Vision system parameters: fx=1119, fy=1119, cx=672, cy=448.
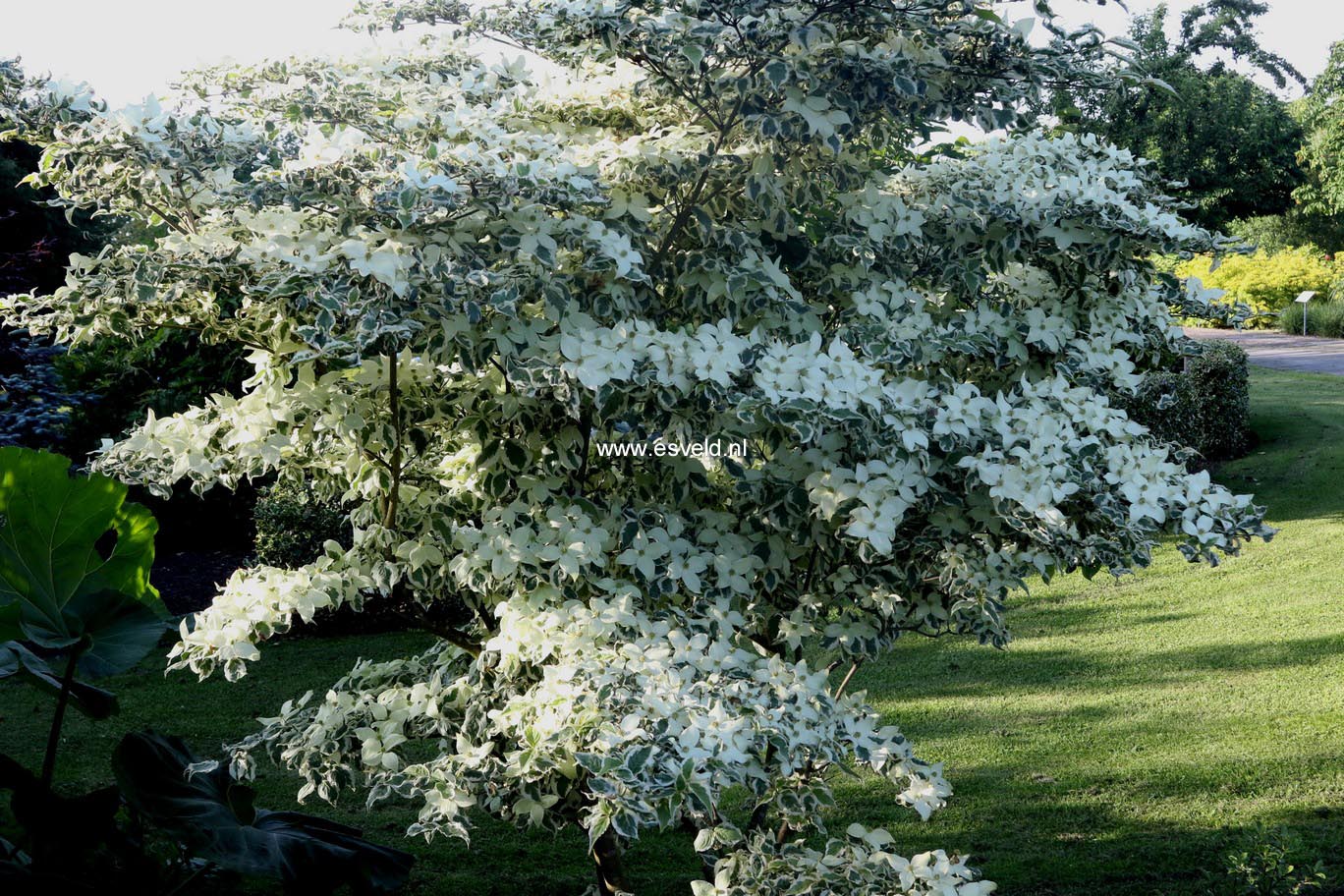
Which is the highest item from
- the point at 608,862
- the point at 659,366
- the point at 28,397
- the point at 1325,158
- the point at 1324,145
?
the point at 1324,145

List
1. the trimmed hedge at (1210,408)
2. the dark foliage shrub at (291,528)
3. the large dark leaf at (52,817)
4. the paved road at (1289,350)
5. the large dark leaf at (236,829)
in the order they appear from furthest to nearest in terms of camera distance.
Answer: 1. the paved road at (1289,350)
2. the trimmed hedge at (1210,408)
3. the dark foliage shrub at (291,528)
4. the large dark leaf at (52,817)
5. the large dark leaf at (236,829)

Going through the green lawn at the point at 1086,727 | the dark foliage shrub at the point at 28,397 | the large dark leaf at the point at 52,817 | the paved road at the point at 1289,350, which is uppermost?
the dark foliage shrub at the point at 28,397

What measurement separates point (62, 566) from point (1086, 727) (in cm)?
425

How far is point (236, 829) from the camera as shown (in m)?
2.41

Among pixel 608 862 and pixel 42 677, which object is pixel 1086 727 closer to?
pixel 608 862

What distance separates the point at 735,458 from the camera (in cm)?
253

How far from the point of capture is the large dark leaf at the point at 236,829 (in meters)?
2.33

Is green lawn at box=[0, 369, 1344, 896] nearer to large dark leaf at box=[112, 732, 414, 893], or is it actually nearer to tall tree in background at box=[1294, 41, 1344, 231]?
large dark leaf at box=[112, 732, 414, 893]

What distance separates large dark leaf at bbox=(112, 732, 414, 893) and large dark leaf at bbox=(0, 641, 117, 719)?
11 centimetres

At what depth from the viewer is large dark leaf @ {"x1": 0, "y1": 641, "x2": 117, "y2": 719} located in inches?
93.4

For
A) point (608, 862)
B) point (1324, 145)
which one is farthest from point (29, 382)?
point (1324, 145)

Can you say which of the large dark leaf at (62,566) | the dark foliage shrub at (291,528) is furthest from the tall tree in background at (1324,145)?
the large dark leaf at (62,566)

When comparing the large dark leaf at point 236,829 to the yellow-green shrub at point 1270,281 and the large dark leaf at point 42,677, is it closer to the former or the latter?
the large dark leaf at point 42,677

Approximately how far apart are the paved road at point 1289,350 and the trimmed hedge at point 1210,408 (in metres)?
3.79
